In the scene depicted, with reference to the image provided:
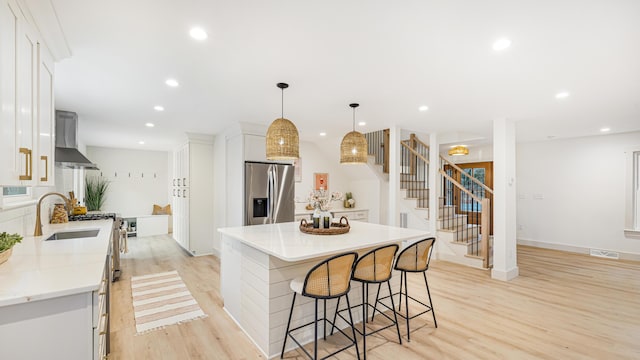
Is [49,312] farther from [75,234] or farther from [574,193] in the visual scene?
[574,193]

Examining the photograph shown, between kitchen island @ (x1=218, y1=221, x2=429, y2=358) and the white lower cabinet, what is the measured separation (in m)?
1.07

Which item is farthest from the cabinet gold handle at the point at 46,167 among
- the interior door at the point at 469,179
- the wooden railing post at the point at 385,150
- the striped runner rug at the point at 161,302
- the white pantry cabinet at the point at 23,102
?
the interior door at the point at 469,179

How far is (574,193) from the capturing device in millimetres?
6113

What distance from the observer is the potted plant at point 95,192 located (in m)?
7.02

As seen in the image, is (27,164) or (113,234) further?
(113,234)

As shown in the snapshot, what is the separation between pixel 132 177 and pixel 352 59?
302 inches

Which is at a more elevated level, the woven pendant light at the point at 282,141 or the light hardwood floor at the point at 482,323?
the woven pendant light at the point at 282,141

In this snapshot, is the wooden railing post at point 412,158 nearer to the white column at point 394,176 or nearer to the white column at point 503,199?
the white column at point 394,176

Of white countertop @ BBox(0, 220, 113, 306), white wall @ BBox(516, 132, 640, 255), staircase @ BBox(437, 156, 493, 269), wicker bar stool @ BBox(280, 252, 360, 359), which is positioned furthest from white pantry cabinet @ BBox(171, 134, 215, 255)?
Result: white wall @ BBox(516, 132, 640, 255)

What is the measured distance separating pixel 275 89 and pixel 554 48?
243 cm

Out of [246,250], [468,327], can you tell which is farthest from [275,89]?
[468,327]

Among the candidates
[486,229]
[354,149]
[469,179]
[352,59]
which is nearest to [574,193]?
[469,179]

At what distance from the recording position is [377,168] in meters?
6.62

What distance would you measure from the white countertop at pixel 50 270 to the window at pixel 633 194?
7964mm
